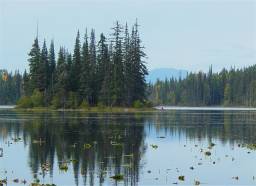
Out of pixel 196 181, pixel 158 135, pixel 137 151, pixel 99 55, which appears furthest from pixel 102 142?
pixel 99 55

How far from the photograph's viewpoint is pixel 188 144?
42.0m

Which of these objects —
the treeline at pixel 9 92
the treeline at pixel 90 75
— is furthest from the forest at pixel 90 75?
the treeline at pixel 9 92

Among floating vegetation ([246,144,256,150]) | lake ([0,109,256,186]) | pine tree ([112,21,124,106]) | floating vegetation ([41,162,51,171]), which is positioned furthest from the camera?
pine tree ([112,21,124,106])

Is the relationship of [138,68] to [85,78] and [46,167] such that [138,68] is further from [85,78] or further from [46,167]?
[46,167]

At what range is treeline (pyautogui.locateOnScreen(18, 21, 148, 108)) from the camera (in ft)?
385

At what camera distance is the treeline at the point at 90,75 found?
385 feet

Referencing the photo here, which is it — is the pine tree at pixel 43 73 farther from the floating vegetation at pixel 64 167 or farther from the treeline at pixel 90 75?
the floating vegetation at pixel 64 167

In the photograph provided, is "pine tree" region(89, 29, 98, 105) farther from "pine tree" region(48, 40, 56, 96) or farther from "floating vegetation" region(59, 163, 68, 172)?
"floating vegetation" region(59, 163, 68, 172)

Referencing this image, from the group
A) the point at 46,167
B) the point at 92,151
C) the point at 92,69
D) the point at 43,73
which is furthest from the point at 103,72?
the point at 46,167

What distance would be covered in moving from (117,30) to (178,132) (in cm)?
7371

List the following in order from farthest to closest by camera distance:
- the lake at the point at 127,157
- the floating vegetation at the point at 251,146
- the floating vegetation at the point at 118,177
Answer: the floating vegetation at the point at 251,146, the lake at the point at 127,157, the floating vegetation at the point at 118,177

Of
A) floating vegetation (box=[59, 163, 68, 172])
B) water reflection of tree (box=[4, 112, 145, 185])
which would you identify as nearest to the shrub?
water reflection of tree (box=[4, 112, 145, 185])

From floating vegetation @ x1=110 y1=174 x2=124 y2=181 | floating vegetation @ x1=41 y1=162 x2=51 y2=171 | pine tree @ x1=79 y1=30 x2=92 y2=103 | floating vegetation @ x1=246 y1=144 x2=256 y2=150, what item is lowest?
floating vegetation @ x1=110 y1=174 x2=124 y2=181

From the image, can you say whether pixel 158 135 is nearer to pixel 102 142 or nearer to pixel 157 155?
pixel 102 142
